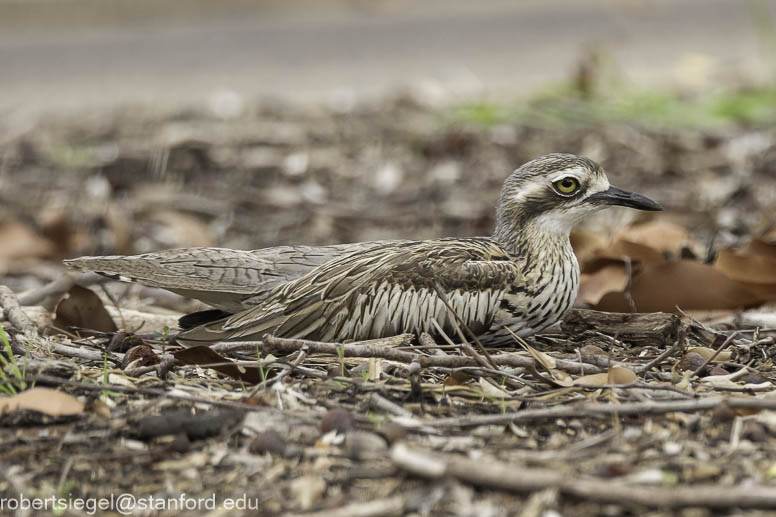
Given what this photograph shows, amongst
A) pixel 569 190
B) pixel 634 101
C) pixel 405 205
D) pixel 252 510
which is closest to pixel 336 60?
pixel 634 101

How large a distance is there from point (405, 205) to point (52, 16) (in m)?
8.89

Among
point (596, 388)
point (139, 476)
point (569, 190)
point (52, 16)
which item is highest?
point (52, 16)

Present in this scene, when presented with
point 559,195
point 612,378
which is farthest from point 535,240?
point 612,378

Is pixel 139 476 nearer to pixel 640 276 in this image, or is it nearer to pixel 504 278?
pixel 504 278

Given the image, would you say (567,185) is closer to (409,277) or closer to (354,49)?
(409,277)

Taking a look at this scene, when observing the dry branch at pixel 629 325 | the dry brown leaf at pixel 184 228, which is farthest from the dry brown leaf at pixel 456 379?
the dry brown leaf at pixel 184 228

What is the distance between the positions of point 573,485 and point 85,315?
2.58m

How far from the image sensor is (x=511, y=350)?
414 cm

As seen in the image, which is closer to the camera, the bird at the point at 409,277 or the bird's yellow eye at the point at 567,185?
the bird at the point at 409,277

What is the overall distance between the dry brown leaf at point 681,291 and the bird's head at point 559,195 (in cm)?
31

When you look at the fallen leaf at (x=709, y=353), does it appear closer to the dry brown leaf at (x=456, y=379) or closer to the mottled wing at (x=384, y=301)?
the mottled wing at (x=384, y=301)

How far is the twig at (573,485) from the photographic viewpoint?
2488 millimetres

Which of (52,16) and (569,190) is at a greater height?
(52,16)

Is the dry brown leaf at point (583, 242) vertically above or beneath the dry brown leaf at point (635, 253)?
beneath
